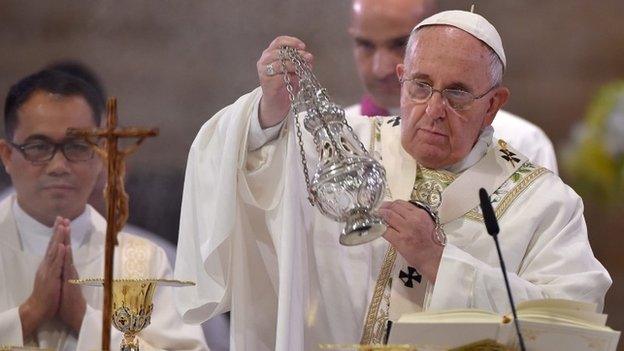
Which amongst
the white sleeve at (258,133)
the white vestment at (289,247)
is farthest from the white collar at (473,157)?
the white sleeve at (258,133)

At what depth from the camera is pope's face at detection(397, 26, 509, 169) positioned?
16.6 ft

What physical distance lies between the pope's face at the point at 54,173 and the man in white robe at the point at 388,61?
1432mm

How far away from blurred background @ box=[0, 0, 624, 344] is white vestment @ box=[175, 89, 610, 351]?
192 centimetres

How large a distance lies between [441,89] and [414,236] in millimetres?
654

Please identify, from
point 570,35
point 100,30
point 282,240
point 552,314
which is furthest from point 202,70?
point 552,314

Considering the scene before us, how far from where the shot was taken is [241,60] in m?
7.21

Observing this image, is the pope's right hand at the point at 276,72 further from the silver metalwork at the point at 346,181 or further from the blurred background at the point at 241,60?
the blurred background at the point at 241,60

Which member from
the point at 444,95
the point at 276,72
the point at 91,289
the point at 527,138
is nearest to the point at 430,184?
the point at 444,95

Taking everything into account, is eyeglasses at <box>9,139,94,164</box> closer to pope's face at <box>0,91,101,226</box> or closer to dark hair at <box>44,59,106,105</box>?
pope's face at <box>0,91,101,226</box>

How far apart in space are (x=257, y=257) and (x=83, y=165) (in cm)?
203

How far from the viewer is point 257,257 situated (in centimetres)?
516

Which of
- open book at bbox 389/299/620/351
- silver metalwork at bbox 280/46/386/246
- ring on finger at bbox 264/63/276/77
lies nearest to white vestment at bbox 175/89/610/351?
ring on finger at bbox 264/63/276/77

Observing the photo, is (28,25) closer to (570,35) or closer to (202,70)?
(202,70)

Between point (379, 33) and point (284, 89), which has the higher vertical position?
point (379, 33)
